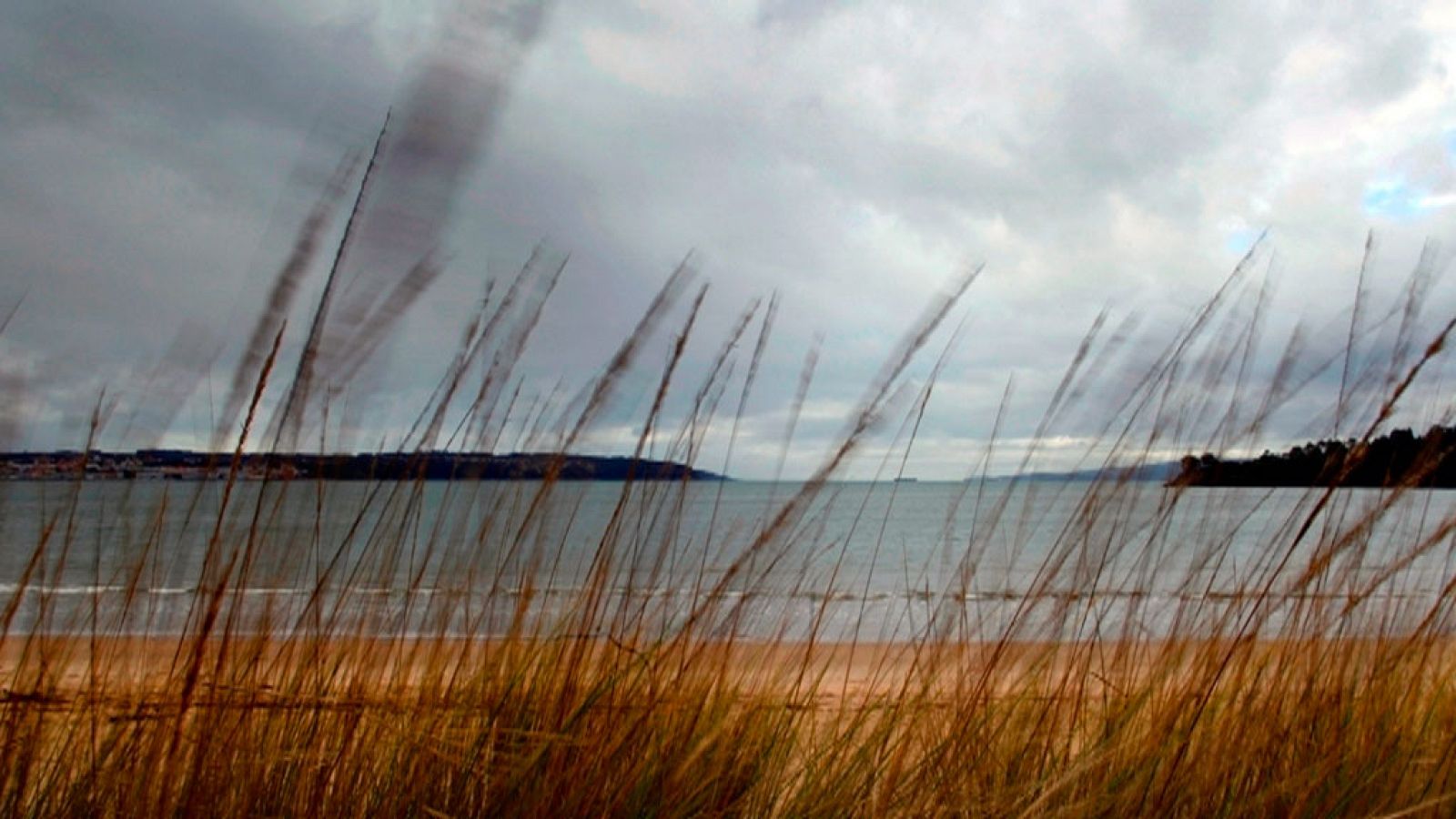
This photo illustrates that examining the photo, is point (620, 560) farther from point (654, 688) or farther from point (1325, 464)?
point (1325, 464)

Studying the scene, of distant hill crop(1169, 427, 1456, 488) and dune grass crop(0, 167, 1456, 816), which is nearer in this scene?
dune grass crop(0, 167, 1456, 816)

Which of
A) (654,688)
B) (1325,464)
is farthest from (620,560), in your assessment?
(1325,464)

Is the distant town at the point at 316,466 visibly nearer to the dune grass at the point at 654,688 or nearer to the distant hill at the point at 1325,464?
the dune grass at the point at 654,688

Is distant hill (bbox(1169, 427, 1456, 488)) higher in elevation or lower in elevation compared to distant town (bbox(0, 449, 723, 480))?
higher

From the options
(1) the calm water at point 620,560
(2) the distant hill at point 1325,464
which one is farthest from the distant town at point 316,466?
(2) the distant hill at point 1325,464

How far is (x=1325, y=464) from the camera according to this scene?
2068mm

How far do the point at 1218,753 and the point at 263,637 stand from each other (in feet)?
4.90

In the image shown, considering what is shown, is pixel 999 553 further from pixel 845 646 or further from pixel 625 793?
pixel 845 646

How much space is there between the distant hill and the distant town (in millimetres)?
1083

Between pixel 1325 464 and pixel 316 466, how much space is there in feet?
6.05

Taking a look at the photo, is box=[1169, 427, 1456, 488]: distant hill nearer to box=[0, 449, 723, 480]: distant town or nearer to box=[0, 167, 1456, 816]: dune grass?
box=[0, 167, 1456, 816]: dune grass

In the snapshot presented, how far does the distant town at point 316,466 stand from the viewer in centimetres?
161

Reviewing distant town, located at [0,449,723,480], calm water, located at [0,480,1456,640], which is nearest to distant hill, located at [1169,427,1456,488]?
calm water, located at [0,480,1456,640]

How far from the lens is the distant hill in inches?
80.9
